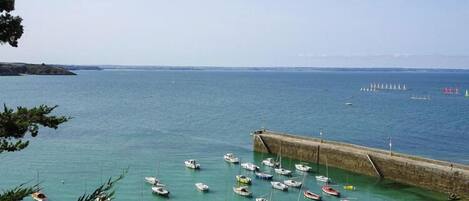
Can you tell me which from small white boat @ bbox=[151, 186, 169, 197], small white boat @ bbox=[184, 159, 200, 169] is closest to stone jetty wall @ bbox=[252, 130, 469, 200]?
small white boat @ bbox=[184, 159, 200, 169]

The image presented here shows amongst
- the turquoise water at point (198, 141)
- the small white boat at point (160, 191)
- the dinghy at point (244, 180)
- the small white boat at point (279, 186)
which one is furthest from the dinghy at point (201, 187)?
the small white boat at point (279, 186)

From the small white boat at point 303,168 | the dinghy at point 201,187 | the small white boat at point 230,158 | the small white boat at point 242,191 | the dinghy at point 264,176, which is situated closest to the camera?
the small white boat at point 242,191

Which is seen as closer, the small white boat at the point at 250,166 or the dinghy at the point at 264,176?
the dinghy at the point at 264,176

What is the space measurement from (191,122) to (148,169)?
1566 inches

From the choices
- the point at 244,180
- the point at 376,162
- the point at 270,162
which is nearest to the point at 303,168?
the point at 270,162

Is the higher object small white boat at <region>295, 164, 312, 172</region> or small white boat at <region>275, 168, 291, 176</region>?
small white boat at <region>295, 164, 312, 172</region>

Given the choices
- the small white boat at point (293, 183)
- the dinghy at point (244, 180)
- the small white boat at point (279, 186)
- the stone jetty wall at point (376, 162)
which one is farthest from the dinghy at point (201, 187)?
the stone jetty wall at point (376, 162)

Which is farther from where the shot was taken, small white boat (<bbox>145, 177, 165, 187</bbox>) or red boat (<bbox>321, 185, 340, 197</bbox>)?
small white boat (<bbox>145, 177, 165, 187</bbox>)

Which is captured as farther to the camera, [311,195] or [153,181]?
[153,181]

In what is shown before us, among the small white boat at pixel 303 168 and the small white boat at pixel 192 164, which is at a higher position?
the small white boat at pixel 303 168

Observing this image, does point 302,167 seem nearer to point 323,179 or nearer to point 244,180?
point 323,179

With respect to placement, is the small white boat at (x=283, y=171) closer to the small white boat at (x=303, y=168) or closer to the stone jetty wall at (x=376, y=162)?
the small white boat at (x=303, y=168)

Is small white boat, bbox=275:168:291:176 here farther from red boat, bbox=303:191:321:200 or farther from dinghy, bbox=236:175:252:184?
red boat, bbox=303:191:321:200

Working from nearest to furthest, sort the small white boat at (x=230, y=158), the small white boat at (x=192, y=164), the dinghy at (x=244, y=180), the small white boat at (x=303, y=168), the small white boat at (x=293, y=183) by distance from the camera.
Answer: the small white boat at (x=293, y=183) → the dinghy at (x=244, y=180) → the small white boat at (x=303, y=168) → the small white boat at (x=192, y=164) → the small white boat at (x=230, y=158)
